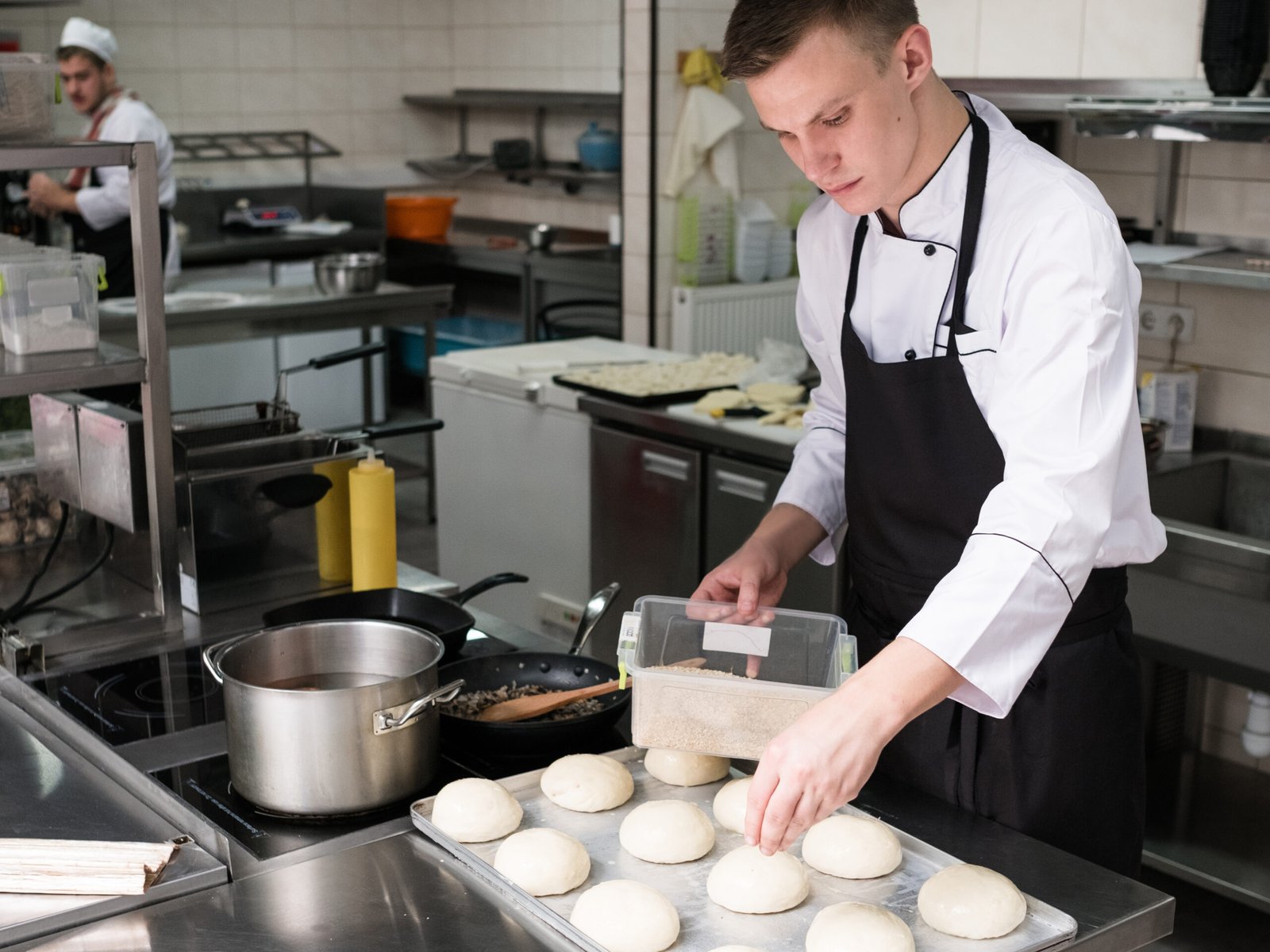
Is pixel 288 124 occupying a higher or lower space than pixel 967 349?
higher

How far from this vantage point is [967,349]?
5.34 feet

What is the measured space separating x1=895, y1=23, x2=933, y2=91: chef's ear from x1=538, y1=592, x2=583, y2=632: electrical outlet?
2420mm

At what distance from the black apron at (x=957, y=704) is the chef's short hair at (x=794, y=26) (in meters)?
0.26

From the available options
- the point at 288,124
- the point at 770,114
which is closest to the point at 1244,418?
the point at 770,114

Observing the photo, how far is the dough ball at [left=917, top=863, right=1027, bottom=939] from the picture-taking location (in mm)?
1185

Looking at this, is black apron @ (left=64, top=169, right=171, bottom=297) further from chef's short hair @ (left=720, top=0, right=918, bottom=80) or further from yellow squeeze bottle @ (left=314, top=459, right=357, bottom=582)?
chef's short hair @ (left=720, top=0, right=918, bottom=80)

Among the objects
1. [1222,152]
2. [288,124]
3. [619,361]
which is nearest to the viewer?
[1222,152]

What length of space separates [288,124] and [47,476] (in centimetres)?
557

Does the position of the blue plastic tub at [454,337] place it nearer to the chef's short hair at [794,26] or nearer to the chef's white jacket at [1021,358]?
the chef's white jacket at [1021,358]

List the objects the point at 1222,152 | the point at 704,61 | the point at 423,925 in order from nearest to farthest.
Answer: the point at 423,925 < the point at 1222,152 < the point at 704,61

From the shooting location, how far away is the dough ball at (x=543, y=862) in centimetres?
126

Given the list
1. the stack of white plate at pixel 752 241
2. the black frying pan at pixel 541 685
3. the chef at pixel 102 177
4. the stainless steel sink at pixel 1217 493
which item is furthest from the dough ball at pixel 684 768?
the chef at pixel 102 177

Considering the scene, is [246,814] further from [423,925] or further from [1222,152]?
[1222,152]

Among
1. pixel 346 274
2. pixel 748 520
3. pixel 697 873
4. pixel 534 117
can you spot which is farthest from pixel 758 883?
pixel 534 117
